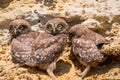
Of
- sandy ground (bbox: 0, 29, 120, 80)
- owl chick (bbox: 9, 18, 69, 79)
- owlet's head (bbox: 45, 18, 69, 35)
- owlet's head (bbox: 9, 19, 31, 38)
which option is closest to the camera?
sandy ground (bbox: 0, 29, 120, 80)

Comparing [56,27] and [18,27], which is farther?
[18,27]

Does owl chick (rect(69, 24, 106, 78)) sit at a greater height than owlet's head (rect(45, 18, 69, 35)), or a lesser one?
lesser

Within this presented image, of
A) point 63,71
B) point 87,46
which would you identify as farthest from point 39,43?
point 87,46

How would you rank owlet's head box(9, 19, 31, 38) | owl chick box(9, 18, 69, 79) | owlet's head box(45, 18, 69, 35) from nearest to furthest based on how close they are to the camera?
owl chick box(9, 18, 69, 79)
owlet's head box(45, 18, 69, 35)
owlet's head box(9, 19, 31, 38)

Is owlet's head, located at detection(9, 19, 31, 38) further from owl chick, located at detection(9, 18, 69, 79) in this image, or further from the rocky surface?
the rocky surface

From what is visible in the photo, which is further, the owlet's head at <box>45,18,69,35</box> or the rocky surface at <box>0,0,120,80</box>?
the owlet's head at <box>45,18,69,35</box>

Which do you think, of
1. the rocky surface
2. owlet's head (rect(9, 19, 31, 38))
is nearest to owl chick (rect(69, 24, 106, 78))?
the rocky surface

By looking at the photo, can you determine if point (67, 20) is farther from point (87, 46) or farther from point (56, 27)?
point (87, 46)

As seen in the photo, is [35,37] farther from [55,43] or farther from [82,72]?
[82,72]
